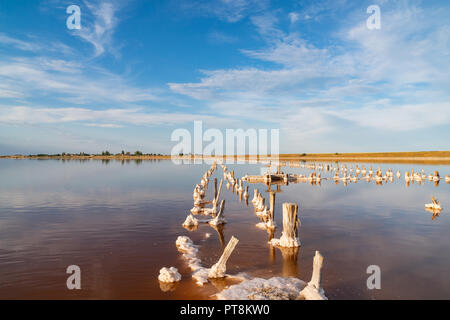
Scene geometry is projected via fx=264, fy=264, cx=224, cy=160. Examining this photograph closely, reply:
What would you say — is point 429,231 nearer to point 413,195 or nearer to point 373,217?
point 373,217

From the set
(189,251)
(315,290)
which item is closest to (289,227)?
(189,251)

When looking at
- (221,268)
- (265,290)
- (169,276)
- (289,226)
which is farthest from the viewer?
(289,226)

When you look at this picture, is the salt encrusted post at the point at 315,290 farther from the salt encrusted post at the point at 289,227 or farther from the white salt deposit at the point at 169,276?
the salt encrusted post at the point at 289,227

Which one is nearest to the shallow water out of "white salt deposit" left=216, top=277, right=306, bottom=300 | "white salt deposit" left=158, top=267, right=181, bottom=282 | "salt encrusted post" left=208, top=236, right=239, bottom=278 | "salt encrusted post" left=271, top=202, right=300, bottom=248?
"white salt deposit" left=158, top=267, right=181, bottom=282

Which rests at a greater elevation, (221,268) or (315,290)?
(315,290)

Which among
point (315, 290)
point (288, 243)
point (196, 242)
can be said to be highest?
point (315, 290)

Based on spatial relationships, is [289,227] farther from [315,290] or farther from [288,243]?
[315,290]

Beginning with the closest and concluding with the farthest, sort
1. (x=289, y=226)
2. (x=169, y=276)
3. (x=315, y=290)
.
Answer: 1. (x=315, y=290)
2. (x=169, y=276)
3. (x=289, y=226)

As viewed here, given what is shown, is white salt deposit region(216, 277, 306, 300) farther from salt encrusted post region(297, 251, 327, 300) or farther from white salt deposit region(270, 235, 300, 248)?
white salt deposit region(270, 235, 300, 248)

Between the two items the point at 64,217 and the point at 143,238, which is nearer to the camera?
the point at 143,238

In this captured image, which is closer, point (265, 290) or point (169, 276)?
point (265, 290)
